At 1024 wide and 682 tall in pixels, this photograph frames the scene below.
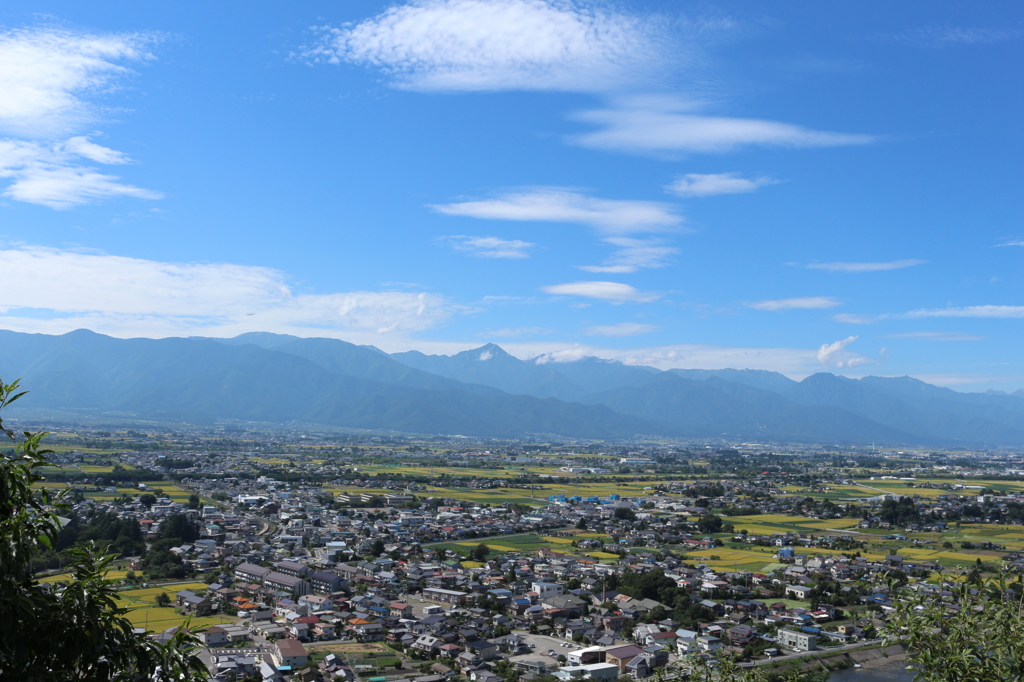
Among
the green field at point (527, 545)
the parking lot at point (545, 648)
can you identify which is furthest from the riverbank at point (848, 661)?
the green field at point (527, 545)

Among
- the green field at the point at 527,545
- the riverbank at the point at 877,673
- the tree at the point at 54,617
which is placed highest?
the tree at the point at 54,617

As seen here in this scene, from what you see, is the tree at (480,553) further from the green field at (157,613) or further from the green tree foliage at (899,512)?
the green tree foliage at (899,512)

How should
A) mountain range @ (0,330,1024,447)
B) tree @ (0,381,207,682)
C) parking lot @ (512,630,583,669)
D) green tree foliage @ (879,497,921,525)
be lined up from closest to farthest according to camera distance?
1. tree @ (0,381,207,682)
2. parking lot @ (512,630,583,669)
3. green tree foliage @ (879,497,921,525)
4. mountain range @ (0,330,1024,447)

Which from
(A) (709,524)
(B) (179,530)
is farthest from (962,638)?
(A) (709,524)

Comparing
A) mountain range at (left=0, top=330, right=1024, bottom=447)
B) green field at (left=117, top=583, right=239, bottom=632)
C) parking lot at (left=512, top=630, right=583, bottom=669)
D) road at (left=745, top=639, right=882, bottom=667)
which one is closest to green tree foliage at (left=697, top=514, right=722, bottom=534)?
road at (left=745, top=639, right=882, bottom=667)

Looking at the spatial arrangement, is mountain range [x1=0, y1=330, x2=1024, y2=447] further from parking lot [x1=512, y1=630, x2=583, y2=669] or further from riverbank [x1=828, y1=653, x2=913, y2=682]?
riverbank [x1=828, y1=653, x2=913, y2=682]

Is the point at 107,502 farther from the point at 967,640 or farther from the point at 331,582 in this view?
the point at 967,640
